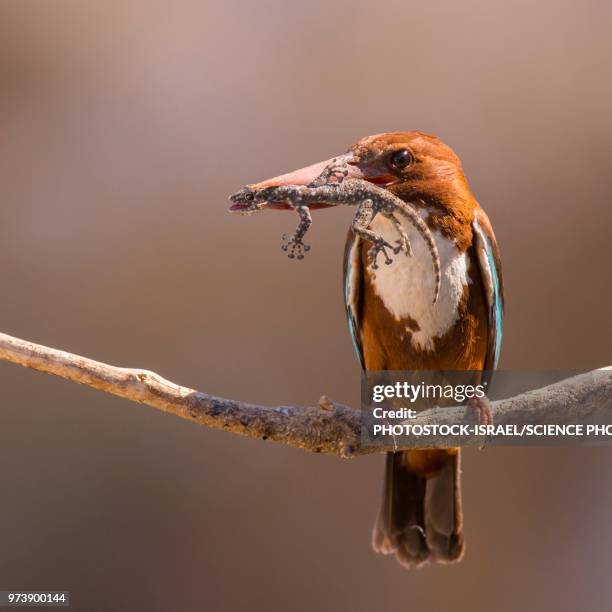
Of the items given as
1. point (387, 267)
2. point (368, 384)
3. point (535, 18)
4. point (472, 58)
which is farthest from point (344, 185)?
point (535, 18)

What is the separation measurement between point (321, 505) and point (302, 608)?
0.81ft

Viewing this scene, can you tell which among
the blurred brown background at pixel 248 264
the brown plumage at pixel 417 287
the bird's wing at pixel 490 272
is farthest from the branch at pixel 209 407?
the blurred brown background at pixel 248 264

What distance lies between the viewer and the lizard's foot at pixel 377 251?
131 cm

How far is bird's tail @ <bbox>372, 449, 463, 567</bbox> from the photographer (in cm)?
170

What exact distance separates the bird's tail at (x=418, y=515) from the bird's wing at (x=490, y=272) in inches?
13.4

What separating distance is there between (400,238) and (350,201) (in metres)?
0.12

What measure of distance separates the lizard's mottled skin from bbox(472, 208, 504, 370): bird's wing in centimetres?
11

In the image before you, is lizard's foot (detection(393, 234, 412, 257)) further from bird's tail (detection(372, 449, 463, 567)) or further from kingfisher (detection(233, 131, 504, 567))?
bird's tail (detection(372, 449, 463, 567))

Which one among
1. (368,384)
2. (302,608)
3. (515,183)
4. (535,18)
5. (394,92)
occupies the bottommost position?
(302,608)

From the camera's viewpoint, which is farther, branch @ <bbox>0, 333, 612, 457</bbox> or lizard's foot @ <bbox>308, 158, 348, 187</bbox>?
lizard's foot @ <bbox>308, 158, 348, 187</bbox>

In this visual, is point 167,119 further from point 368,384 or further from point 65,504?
point 65,504

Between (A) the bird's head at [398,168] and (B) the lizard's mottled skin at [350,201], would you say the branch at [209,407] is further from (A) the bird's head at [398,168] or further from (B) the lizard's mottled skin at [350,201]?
(A) the bird's head at [398,168]

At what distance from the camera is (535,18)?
1.77m

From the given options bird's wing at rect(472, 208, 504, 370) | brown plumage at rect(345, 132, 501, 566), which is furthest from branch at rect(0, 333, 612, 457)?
bird's wing at rect(472, 208, 504, 370)
